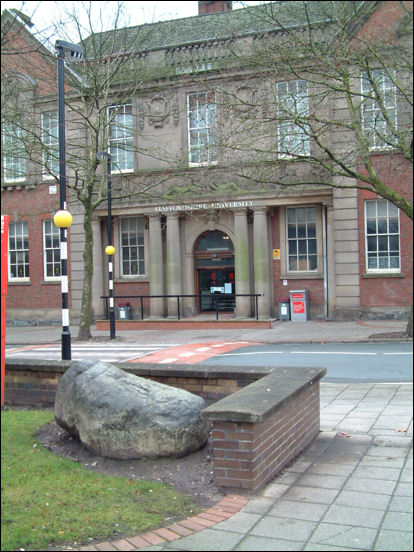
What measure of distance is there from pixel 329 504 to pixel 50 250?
929 inches

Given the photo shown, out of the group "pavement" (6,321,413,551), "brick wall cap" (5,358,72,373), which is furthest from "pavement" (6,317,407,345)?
"brick wall cap" (5,358,72,373)

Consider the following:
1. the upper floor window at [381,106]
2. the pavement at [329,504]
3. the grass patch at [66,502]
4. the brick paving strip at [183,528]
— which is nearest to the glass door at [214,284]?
the upper floor window at [381,106]

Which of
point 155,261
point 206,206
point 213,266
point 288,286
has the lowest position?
point 288,286

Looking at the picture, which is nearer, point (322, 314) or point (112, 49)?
point (112, 49)

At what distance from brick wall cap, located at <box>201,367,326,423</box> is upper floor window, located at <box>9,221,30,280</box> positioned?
2088 cm

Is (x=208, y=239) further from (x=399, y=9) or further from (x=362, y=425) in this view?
(x=399, y=9)

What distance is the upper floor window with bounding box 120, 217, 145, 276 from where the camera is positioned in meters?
25.8

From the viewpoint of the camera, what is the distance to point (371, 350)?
13.0 meters

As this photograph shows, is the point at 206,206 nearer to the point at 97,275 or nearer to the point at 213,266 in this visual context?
the point at 213,266

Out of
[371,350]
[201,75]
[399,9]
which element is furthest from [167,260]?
[399,9]

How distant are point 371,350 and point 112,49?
417 inches

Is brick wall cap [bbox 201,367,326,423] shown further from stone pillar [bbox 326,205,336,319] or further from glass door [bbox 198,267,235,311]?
glass door [bbox 198,267,235,311]

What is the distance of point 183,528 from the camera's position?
3955 millimetres

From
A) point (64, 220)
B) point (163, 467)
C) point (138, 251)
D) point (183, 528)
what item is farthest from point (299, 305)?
point (183, 528)
